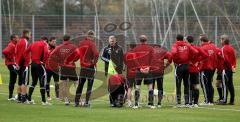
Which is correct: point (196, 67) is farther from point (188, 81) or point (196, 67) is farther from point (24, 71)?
point (24, 71)

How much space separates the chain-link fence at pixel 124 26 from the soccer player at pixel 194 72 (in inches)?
1169

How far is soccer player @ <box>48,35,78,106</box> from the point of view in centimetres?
2277

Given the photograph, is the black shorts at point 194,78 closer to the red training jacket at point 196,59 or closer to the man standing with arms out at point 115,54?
the red training jacket at point 196,59

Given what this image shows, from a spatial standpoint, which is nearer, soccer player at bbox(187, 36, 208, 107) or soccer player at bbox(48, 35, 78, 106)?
soccer player at bbox(187, 36, 208, 107)

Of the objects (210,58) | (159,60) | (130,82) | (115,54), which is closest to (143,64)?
(159,60)

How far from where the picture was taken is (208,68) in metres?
24.0

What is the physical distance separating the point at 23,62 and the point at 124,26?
3018 cm

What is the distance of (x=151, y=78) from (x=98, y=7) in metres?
39.6

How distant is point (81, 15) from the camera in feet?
184

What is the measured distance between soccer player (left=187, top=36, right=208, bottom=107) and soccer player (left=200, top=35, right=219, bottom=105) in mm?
1225

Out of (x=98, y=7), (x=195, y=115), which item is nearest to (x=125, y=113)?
(x=195, y=115)

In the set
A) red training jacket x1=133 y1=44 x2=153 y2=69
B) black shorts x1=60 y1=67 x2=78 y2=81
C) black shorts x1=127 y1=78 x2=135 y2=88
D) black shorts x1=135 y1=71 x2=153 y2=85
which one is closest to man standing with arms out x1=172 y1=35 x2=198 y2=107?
red training jacket x1=133 y1=44 x2=153 y2=69

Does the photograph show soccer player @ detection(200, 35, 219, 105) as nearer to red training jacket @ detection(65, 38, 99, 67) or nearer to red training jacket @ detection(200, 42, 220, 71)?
red training jacket @ detection(200, 42, 220, 71)

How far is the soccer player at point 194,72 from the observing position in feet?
72.8
